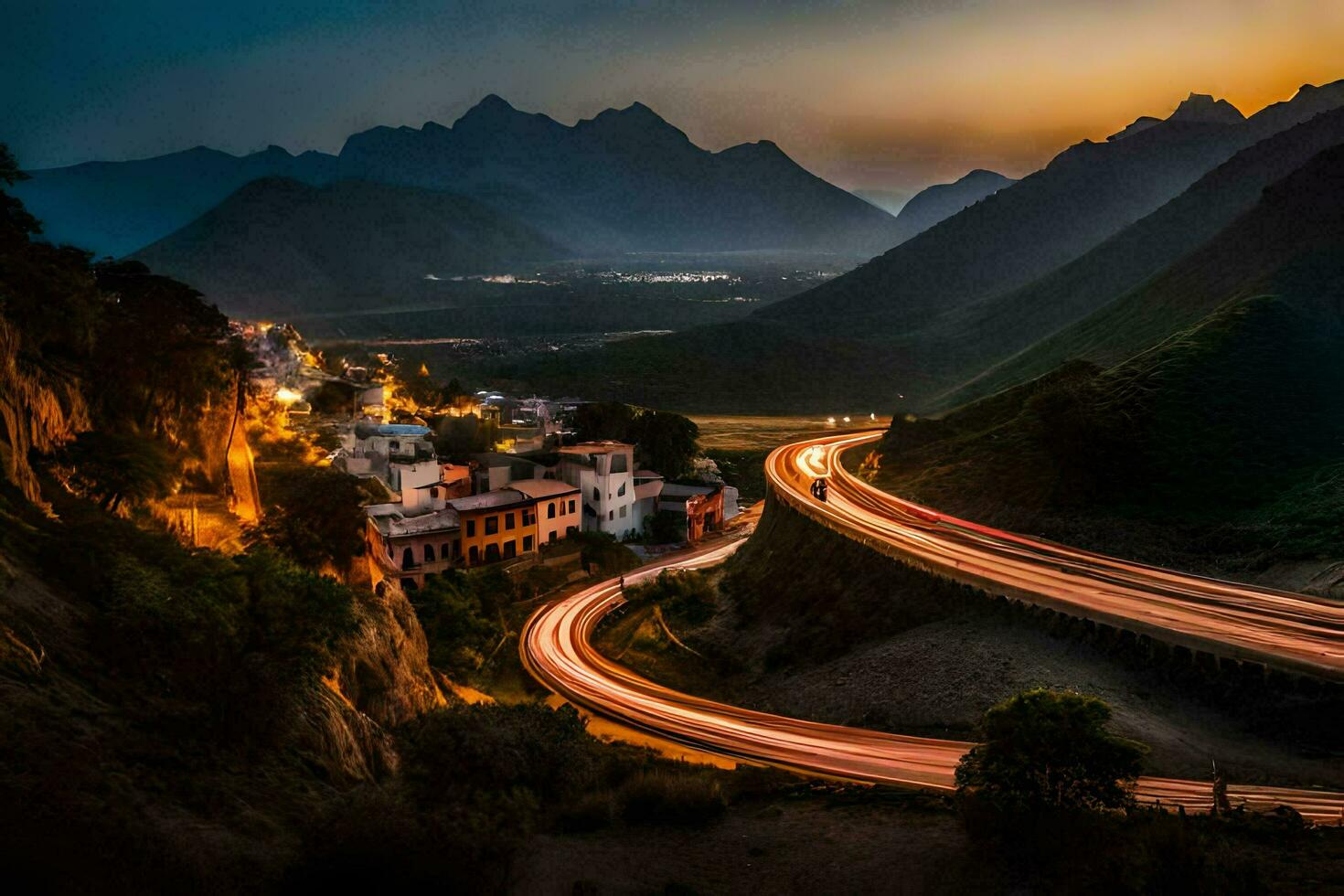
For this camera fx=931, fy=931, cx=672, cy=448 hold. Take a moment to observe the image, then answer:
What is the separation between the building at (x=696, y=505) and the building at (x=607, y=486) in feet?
6.37

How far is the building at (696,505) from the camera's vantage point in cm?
6381

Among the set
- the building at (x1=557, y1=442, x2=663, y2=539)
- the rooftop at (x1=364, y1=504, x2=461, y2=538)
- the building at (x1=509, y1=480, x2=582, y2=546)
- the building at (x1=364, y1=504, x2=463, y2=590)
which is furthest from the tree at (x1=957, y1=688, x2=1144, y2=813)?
the building at (x1=557, y1=442, x2=663, y2=539)

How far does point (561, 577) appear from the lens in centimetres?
5316

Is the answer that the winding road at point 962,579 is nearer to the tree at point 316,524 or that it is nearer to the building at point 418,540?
the building at point 418,540

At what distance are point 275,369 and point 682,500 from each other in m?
42.3

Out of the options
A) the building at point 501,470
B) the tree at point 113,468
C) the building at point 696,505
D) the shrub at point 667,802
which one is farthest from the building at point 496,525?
the shrub at point 667,802

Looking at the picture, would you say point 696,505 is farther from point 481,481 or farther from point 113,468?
point 113,468

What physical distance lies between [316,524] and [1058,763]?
20.1 m

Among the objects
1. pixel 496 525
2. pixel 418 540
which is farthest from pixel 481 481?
pixel 418 540

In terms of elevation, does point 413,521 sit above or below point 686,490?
above

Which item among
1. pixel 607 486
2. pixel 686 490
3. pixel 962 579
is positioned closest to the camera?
pixel 962 579

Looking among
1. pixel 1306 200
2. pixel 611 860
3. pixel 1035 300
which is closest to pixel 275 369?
pixel 611 860

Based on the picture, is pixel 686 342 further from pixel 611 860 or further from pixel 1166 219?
pixel 611 860

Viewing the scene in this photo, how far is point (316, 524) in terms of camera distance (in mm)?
26578
